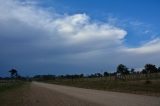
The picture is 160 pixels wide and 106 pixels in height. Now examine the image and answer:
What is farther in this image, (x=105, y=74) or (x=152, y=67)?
(x=105, y=74)

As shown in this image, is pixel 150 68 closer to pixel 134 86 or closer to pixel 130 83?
pixel 130 83

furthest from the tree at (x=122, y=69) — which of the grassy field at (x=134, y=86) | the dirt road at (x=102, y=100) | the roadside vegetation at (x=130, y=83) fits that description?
the dirt road at (x=102, y=100)

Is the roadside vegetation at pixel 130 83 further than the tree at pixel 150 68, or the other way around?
the tree at pixel 150 68

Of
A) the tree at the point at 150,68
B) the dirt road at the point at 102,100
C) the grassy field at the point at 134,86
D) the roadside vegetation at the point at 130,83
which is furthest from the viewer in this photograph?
the tree at the point at 150,68

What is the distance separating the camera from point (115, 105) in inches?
809

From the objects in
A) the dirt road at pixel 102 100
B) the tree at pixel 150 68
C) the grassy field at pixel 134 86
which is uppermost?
the tree at pixel 150 68

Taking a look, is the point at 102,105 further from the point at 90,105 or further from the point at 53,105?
the point at 53,105

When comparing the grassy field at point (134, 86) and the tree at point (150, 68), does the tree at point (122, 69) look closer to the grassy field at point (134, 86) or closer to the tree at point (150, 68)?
the tree at point (150, 68)

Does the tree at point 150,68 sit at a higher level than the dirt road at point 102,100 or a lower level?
higher

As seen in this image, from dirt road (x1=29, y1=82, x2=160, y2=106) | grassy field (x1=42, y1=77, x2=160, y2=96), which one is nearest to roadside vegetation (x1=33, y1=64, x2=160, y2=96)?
grassy field (x1=42, y1=77, x2=160, y2=96)

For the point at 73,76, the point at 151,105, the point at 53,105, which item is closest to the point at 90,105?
the point at 53,105

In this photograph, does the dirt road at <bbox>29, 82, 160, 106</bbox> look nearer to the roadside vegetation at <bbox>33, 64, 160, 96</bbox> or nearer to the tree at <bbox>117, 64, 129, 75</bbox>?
the roadside vegetation at <bbox>33, 64, 160, 96</bbox>

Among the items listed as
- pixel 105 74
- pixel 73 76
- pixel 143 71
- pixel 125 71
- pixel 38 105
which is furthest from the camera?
pixel 73 76

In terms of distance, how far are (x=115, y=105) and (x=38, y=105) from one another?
6352mm
